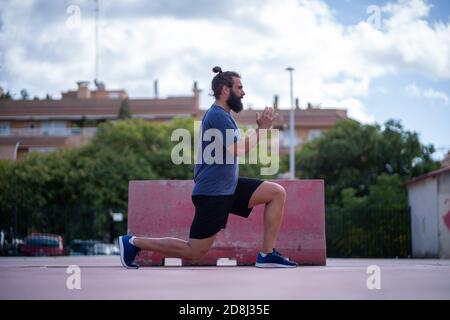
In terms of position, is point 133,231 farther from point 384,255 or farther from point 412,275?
point 384,255

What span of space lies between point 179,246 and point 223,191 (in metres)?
0.74

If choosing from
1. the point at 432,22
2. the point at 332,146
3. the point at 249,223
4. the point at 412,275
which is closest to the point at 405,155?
the point at 332,146

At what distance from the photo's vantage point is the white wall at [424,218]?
28453 millimetres

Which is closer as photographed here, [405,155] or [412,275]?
[412,275]

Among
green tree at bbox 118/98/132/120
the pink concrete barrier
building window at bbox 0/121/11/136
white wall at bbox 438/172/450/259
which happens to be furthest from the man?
building window at bbox 0/121/11/136

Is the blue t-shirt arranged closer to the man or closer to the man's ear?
the man

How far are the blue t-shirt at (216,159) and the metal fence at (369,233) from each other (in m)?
24.0

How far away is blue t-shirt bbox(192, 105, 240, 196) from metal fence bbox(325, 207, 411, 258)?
24.0 m

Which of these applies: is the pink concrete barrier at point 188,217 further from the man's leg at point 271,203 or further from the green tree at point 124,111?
the green tree at point 124,111

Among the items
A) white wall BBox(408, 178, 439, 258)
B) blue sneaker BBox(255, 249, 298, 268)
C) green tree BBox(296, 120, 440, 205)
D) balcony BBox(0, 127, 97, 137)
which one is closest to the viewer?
blue sneaker BBox(255, 249, 298, 268)

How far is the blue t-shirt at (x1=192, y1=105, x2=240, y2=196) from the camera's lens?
838 centimetres

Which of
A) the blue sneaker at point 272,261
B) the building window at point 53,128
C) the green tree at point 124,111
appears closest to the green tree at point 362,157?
the green tree at point 124,111

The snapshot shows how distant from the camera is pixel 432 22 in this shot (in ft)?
53.7
